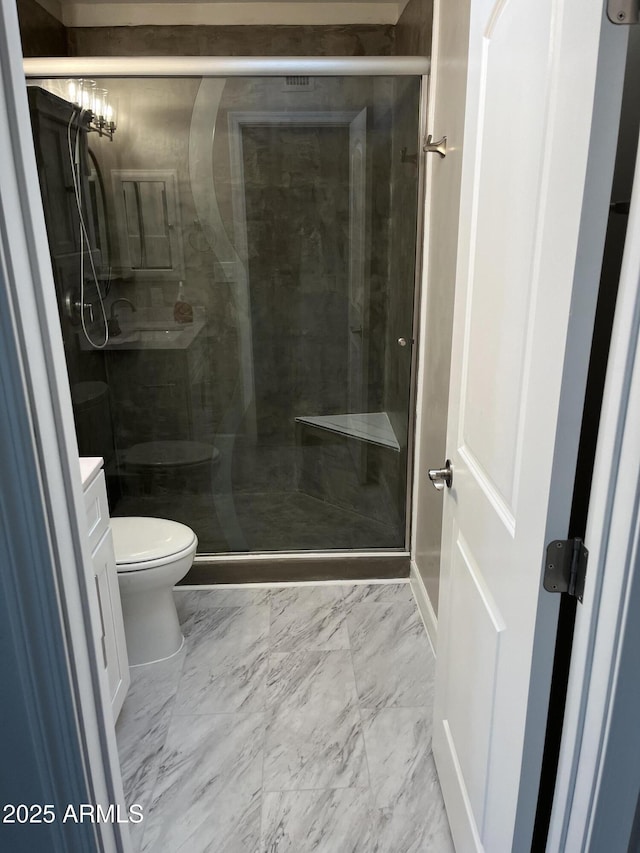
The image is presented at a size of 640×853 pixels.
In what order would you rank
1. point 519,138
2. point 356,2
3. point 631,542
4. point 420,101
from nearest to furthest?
1. point 631,542
2. point 519,138
3. point 420,101
4. point 356,2

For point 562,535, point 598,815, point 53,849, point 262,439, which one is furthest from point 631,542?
point 262,439

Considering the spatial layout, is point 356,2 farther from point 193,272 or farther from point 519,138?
point 519,138

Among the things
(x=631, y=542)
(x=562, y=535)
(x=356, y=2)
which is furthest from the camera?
(x=356, y=2)

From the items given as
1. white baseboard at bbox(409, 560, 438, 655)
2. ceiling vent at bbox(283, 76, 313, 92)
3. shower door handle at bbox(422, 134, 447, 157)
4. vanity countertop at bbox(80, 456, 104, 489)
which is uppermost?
ceiling vent at bbox(283, 76, 313, 92)

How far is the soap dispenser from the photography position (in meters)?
2.81

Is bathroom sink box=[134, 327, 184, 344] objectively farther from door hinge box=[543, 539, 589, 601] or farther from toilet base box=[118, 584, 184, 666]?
door hinge box=[543, 539, 589, 601]

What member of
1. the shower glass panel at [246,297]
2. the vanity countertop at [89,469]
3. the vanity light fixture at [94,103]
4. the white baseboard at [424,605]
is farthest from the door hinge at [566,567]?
A: the vanity light fixture at [94,103]

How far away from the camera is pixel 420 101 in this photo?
236cm

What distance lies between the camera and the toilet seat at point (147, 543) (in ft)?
6.76

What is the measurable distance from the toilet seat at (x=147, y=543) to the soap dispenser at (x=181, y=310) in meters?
0.97

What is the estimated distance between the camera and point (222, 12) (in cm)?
279

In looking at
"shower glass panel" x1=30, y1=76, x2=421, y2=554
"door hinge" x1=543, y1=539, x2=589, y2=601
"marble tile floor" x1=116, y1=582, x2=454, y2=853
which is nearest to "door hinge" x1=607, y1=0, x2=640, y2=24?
"door hinge" x1=543, y1=539, x2=589, y2=601

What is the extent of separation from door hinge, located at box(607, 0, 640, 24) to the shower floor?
2.34 meters

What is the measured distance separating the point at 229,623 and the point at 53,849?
5.15 feet
